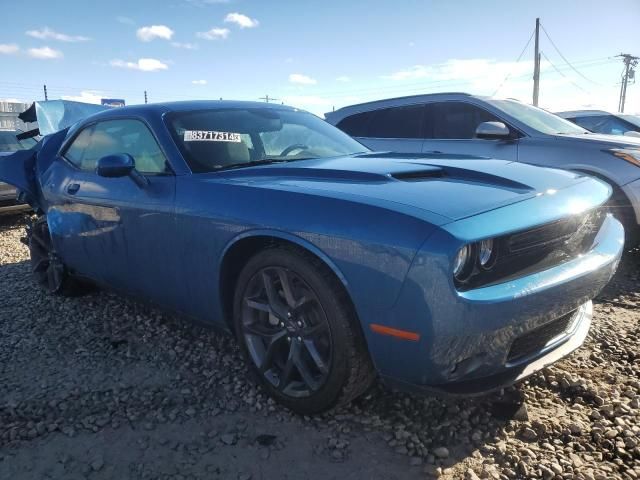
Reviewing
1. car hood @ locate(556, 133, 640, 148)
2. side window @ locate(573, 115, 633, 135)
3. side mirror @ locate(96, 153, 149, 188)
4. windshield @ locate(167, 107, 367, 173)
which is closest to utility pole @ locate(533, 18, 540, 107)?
side window @ locate(573, 115, 633, 135)

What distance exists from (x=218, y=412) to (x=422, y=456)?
101cm

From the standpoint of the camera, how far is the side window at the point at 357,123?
664 centimetres

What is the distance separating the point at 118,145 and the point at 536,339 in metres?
2.86

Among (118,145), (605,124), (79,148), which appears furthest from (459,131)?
(605,124)

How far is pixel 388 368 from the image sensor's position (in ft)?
6.51

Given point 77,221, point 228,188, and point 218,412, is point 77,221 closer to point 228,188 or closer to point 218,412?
point 228,188

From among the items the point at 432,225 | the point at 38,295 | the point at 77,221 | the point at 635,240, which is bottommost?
the point at 38,295

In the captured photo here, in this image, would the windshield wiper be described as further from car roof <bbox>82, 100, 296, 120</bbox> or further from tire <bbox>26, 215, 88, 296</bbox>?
tire <bbox>26, 215, 88, 296</bbox>

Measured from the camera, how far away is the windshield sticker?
2.96 m

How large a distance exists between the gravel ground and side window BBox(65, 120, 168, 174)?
1.19 m

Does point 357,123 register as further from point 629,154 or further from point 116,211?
point 116,211

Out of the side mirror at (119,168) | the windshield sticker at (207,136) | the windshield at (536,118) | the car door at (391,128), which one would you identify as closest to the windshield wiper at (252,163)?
the windshield sticker at (207,136)

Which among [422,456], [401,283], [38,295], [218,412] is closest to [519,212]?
[401,283]

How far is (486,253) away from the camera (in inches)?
77.0
